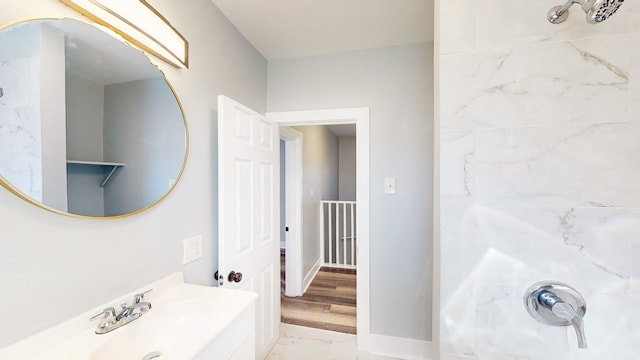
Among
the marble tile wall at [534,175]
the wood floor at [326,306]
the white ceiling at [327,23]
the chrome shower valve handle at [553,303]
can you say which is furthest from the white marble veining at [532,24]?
the wood floor at [326,306]

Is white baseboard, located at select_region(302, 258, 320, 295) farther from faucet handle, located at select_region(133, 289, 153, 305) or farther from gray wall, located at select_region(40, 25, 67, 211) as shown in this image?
gray wall, located at select_region(40, 25, 67, 211)

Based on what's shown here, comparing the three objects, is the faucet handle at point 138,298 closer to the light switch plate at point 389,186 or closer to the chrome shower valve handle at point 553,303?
the chrome shower valve handle at point 553,303

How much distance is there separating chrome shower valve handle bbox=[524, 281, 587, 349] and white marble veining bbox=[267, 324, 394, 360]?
1.44m

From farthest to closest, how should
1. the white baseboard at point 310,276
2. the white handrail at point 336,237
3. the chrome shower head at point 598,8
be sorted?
the white handrail at point 336,237 < the white baseboard at point 310,276 < the chrome shower head at point 598,8

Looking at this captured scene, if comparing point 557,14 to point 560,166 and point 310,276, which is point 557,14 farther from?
point 310,276

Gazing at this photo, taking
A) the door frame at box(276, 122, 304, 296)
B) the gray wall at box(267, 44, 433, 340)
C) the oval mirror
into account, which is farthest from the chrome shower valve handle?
the door frame at box(276, 122, 304, 296)

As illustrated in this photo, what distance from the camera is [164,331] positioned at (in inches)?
38.4

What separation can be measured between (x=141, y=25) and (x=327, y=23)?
1.10 meters

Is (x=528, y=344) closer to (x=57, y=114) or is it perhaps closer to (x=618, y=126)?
(x=618, y=126)

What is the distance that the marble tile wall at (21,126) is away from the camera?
0.66 m

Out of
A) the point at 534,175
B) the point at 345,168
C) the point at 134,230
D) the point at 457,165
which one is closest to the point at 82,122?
the point at 134,230

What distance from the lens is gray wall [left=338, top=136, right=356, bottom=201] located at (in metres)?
5.83

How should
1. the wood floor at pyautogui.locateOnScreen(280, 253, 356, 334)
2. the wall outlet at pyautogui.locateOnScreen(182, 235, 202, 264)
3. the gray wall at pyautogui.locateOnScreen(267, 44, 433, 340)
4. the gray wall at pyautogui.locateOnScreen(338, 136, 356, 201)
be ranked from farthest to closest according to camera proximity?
the gray wall at pyautogui.locateOnScreen(338, 136, 356, 201) < the wood floor at pyautogui.locateOnScreen(280, 253, 356, 334) < the gray wall at pyautogui.locateOnScreen(267, 44, 433, 340) < the wall outlet at pyautogui.locateOnScreen(182, 235, 202, 264)

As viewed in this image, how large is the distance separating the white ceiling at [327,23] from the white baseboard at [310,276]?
102 inches
